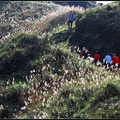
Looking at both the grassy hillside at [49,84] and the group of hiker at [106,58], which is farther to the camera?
the group of hiker at [106,58]

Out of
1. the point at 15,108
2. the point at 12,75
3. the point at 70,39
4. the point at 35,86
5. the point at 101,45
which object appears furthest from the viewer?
the point at 70,39

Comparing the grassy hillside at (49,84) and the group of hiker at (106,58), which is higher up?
the grassy hillside at (49,84)

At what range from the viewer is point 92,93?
1131 centimetres

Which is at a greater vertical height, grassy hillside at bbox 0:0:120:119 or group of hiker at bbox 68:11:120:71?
grassy hillside at bbox 0:0:120:119

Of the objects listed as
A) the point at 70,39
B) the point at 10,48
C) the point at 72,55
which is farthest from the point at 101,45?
the point at 10,48

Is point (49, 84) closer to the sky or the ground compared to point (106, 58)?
closer to the sky

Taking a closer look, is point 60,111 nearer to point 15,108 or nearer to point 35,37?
point 15,108

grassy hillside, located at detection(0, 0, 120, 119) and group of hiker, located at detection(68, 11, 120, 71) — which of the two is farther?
group of hiker, located at detection(68, 11, 120, 71)

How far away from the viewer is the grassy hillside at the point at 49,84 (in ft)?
34.4

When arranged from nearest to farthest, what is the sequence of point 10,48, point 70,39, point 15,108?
1. point 15,108
2. point 10,48
3. point 70,39

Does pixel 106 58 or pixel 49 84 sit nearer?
pixel 49 84

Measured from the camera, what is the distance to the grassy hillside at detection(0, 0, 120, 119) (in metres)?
10.5

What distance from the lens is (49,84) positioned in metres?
13.2

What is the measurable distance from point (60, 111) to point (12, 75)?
18.6ft
